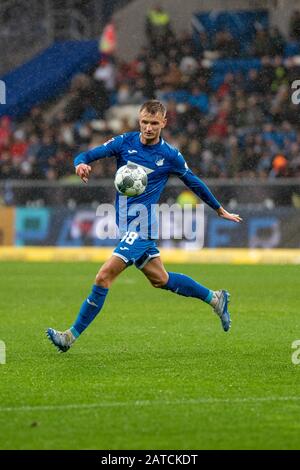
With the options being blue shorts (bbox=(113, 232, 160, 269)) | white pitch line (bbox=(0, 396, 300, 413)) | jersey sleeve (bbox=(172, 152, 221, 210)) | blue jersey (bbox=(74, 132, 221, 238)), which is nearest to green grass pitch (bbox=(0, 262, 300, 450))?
white pitch line (bbox=(0, 396, 300, 413))

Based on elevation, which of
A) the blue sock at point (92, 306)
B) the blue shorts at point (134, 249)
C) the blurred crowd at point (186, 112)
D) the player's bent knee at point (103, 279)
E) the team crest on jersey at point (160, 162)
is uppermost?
the blurred crowd at point (186, 112)

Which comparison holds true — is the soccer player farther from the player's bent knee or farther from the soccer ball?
the soccer ball

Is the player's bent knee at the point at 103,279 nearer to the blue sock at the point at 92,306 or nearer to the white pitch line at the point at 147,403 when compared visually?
the blue sock at the point at 92,306

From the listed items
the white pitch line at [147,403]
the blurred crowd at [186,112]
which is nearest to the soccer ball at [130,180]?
the white pitch line at [147,403]

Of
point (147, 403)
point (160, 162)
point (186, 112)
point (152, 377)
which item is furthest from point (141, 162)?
point (186, 112)

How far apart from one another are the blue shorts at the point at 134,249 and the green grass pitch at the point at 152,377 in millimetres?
842

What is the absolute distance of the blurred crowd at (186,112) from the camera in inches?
1046

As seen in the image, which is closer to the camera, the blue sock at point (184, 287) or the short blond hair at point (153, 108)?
the short blond hair at point (153, 108)

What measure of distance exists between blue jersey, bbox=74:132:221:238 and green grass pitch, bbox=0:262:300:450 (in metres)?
1.23

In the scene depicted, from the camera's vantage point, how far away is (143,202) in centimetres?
1009

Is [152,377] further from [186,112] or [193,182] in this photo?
[186,112]

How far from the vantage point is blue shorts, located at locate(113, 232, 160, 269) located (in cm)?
981

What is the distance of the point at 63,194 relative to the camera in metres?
25.4

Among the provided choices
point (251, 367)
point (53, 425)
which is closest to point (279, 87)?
point (251, 367)
